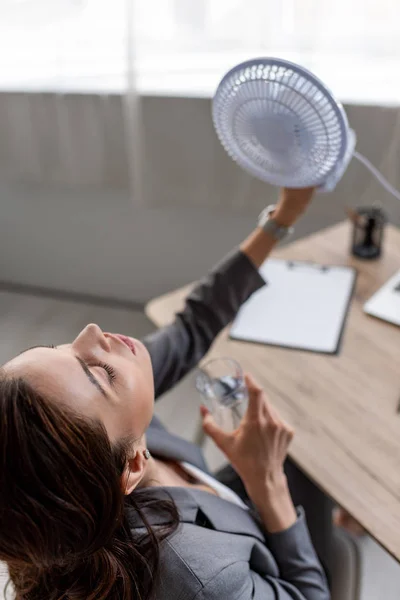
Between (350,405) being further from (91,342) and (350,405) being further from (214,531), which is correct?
(91,342)

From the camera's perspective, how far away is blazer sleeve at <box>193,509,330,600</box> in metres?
0.72

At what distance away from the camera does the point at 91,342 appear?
2.34ft

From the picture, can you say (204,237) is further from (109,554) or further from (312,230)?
(109,554)

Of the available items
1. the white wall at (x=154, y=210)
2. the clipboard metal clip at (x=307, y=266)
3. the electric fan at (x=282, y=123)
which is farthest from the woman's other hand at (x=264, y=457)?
the white wall at (x=154, y=210)

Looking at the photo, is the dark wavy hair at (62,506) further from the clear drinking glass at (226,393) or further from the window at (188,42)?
the window at (188,42)

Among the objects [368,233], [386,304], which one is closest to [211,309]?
[386,304]

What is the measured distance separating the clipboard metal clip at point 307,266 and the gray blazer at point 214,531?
314mm

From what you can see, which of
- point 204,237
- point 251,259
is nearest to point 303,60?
point 204,237

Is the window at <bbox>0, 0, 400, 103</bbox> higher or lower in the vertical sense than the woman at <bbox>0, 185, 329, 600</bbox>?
higher

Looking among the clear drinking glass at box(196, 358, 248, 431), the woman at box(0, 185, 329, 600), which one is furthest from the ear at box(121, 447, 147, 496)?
the clear drinking glass at box(196, 358, 248, 431)

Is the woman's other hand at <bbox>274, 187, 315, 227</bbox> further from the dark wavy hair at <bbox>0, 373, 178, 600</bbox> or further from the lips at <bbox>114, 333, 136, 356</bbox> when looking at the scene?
the dark wavy hair at <bbox>0, 373, 178, 600</bbox>

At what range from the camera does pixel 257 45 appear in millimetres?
1646

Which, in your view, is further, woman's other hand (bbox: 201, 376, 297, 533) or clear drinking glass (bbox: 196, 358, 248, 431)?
clear drinking glass (bbox: 196, 358, 248, 431)

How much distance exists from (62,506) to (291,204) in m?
0.66
